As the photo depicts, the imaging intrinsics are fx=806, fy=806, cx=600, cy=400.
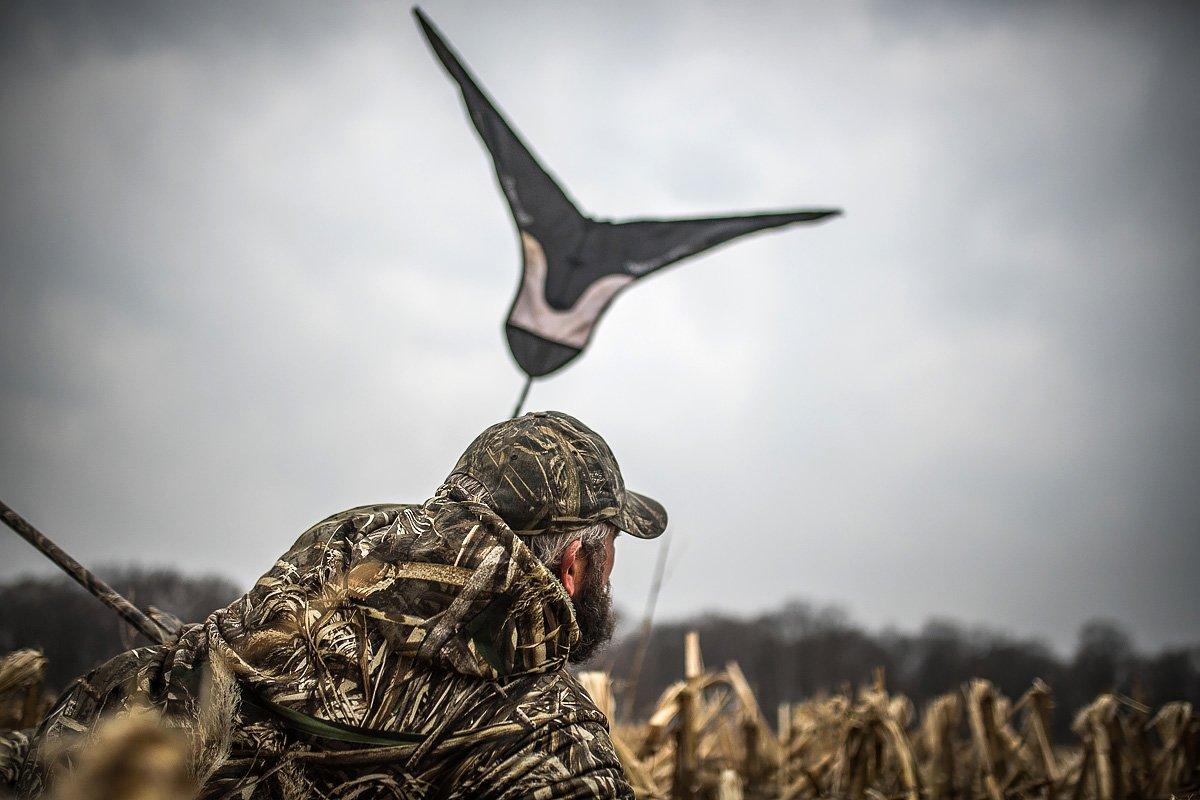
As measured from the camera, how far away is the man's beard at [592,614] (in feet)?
8.07

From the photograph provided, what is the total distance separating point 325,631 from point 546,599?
1.81 feet

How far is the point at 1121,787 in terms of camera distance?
18.3 feet

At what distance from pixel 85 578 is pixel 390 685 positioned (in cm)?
134

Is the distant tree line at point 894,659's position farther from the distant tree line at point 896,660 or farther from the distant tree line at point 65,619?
the distant tree line at point 65,619

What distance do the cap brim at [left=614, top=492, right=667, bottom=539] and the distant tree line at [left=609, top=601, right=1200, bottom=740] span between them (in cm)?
2667

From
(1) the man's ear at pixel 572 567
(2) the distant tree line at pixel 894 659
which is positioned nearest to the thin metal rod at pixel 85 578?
(1) the man's ear at pixel 572 567

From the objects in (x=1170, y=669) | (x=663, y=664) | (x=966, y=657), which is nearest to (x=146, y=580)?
(x=1170, y=669)

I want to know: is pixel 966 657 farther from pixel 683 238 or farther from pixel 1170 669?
pixel 683 238

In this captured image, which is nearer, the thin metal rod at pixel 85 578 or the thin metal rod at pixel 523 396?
the thin metal rod at pixel 85 578

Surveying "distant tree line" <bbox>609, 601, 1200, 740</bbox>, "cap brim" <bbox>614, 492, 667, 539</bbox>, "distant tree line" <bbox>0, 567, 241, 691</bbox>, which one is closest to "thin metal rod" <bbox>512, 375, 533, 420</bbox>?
"cap brim" <bbox>614, 492, 667, 539</bbox>

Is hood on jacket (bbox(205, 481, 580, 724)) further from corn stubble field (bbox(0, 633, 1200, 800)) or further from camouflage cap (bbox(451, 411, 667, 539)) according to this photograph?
corn stubble field (bbox(0, 633, 1200, 800))

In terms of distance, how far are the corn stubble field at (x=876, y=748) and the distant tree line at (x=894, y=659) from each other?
2137 cm

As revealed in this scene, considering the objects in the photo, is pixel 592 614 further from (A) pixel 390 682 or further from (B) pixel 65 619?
(B) pixel 65 619

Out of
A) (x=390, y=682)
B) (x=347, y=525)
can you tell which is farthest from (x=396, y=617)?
(x=347, y=525)
